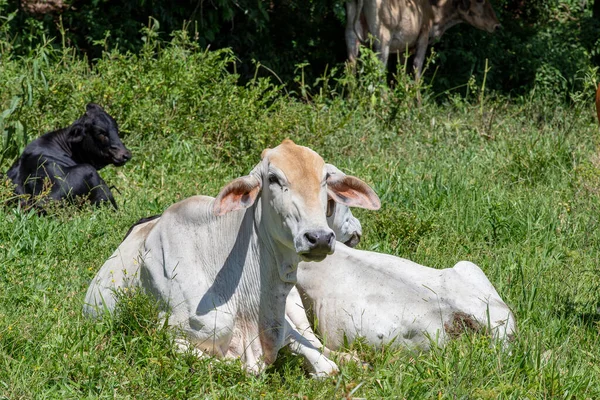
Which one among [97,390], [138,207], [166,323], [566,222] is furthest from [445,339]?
[138,207]

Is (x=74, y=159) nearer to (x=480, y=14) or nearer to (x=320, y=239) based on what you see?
(x=320, y=239)

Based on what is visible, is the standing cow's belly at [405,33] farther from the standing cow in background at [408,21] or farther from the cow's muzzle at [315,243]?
the cow's muzzle at [315,243]

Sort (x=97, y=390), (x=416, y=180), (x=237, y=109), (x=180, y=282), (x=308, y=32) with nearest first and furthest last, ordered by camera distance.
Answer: (x=97, y=390) < (x=180, y=282) < (x=416, y=180) < (x=237, y=109) < (x=308, y=32)

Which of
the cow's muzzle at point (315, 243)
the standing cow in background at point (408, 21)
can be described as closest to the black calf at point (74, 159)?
the cow's muzzle at point (315, 243)

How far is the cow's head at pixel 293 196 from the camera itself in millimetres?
4137

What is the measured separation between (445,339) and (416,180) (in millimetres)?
3041

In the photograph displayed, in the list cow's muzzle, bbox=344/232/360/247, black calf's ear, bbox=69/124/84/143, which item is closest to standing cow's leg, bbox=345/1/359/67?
black calf's ear, bbox=69/124/84/143

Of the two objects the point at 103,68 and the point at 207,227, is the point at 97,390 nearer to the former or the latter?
the point at 207,227

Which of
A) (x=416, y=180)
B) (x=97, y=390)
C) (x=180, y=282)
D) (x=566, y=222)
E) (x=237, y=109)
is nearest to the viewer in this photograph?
(x=97, y=390)

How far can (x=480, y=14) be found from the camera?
41.4ft

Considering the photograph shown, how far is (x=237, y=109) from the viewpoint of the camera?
8.93 metres

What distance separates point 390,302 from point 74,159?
3.82 metres

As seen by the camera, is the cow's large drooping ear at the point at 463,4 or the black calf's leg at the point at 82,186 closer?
the black calf's leg at the point at 82,186

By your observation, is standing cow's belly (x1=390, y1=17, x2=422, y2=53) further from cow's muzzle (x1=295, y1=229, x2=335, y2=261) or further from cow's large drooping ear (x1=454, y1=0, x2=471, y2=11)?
cow's muzzle (x1=295, y1=229, x2=335, y2=261)
